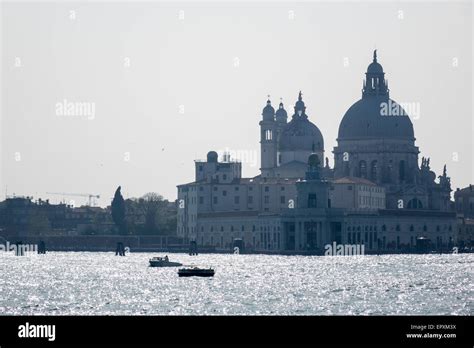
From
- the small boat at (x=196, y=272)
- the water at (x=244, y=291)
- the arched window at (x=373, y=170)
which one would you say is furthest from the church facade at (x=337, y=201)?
the small boat at (x=196, y=272)

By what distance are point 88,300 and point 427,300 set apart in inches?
559

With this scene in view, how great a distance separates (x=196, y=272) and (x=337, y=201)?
80.8 m

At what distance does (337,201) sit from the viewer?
184m

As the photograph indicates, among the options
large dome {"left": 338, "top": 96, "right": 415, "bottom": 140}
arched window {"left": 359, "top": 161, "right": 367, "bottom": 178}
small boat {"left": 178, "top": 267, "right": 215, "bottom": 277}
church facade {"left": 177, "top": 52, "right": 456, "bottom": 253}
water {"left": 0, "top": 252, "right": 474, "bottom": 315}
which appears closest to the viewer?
water {"left": 0, "top": 252, "right": 474, "bottom": 315}

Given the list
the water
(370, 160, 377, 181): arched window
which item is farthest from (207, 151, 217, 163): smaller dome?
the water

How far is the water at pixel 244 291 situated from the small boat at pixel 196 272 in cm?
95

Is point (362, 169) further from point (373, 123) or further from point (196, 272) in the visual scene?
Result: point (196, 272)

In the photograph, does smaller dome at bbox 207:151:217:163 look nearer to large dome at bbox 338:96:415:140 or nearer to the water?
large dome at bbox 338:96:415:140

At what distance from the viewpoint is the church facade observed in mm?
170125

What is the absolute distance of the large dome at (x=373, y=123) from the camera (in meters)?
195

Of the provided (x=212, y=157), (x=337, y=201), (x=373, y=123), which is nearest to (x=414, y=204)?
(x=373, y=123)

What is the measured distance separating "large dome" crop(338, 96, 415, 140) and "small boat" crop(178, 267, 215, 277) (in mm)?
91761

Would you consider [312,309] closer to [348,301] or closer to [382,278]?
[348,301]

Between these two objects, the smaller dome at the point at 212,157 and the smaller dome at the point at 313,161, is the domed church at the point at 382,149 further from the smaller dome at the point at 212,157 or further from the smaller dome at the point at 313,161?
the smaller dome at the point at 313,161
